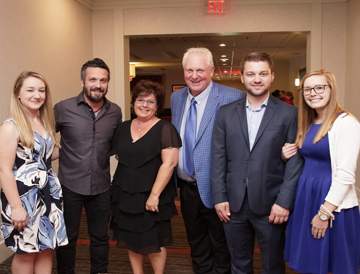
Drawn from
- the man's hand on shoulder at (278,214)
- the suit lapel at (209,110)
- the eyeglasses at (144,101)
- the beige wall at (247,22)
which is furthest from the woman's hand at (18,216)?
the beige wall at (247,22)

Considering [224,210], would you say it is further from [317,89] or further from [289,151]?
[317,89]

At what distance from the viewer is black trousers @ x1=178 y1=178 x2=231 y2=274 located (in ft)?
8.65

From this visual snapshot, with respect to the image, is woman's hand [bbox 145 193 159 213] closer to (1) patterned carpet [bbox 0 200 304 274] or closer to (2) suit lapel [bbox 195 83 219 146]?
(2) suit lapel [bbox 195 83 219 146]

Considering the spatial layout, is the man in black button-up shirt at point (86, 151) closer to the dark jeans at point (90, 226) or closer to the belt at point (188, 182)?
the dark jeans at point (90, 226)

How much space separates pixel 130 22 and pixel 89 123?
3.49 metres

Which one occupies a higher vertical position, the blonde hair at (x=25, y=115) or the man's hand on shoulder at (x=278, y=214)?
the blonde hair at (x=25, y=115)

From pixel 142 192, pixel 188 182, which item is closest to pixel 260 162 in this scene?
pixel 188 182

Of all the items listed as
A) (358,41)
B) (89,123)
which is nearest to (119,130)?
(89,123)

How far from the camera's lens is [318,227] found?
1.95 metres

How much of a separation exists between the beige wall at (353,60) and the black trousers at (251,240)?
3.15 metres

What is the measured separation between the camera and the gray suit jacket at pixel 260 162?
2.13 metres

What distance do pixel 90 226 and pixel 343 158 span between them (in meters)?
1.90

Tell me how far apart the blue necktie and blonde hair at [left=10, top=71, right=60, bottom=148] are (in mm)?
928

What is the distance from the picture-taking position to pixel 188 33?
5559 mm
